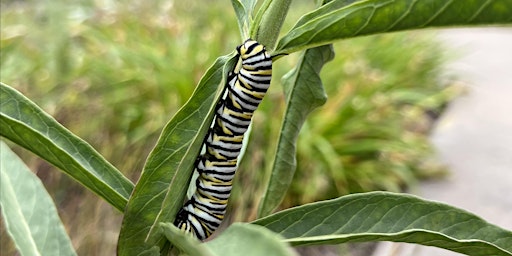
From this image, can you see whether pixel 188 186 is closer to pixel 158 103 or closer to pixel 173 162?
pixel 173 162

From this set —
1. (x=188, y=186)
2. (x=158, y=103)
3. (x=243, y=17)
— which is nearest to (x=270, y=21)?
(x=243, y=17)

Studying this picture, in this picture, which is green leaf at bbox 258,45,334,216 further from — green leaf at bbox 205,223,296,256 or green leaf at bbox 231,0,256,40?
green leaf at bbox 205,223,296,256

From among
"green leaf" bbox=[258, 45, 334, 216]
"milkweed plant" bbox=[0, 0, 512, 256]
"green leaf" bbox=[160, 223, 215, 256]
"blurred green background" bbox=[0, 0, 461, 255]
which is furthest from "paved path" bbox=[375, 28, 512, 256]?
"green leaf" bbox=[160, 223, 215, 256]

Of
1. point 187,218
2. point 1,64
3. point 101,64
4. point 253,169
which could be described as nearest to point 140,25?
point 101,64

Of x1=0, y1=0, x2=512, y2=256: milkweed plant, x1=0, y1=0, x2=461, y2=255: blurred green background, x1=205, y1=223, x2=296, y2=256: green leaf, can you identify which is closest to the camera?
x1=205, y1=223, x2=296, y2=256: green leaf

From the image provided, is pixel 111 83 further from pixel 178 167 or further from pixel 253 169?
pixel 178 167

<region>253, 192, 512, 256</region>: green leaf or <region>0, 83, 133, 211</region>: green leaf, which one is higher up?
<region>0, 83, 133, 211</region>: green leaf
